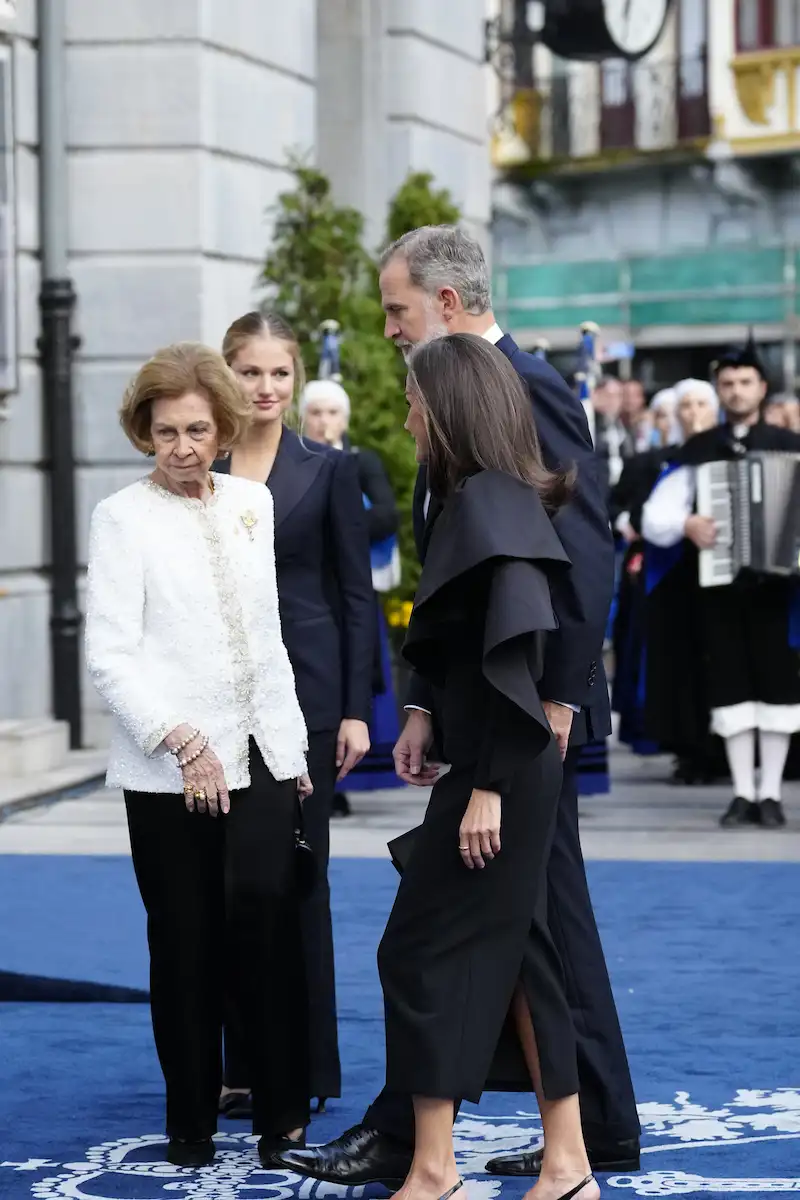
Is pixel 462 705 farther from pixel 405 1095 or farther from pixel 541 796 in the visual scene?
pixel 405 1095

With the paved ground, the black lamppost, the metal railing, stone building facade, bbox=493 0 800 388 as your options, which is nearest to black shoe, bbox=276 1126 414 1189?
the paved ground

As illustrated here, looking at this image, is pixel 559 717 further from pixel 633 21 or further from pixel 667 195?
pixel 667 195

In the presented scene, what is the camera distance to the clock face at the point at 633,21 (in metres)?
20.9

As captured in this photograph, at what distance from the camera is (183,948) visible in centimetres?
533

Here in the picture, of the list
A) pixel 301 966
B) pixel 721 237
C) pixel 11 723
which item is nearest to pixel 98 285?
pixel 11 723

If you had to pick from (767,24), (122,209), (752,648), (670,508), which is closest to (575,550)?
(752,648)

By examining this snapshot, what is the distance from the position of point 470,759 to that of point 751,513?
6302mm

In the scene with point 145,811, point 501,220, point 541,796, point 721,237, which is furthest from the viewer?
point 501,220

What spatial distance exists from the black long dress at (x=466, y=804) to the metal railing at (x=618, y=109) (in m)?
26.8

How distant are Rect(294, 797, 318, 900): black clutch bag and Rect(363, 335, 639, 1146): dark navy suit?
0.45m

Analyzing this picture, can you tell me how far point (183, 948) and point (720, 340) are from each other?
1047 inches

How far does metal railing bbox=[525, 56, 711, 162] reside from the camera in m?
31.4

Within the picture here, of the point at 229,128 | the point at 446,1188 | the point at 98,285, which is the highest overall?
the point at 229,128

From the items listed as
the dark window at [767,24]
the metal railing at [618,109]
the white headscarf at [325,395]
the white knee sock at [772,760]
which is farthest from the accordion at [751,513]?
the dark window at [767,24]
